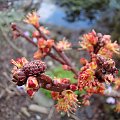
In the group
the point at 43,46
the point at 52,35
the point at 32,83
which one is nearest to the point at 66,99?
the point at 32,83

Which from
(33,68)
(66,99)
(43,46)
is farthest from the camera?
(43,46)

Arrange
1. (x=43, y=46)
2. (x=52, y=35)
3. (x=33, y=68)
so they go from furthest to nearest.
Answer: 1. (x=52, y=35)
2. (x=43, y=46)
3. (x=33, y=68)

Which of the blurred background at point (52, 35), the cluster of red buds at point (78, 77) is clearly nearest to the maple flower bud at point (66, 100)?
the cluster of red buds at point (78, 77)

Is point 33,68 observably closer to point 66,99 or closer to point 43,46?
point 66,99

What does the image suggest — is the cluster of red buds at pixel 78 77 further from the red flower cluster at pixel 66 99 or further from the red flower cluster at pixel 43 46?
the red flower cluster at pixel 43 46

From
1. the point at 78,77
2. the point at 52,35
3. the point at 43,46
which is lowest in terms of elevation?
the point at 78,77

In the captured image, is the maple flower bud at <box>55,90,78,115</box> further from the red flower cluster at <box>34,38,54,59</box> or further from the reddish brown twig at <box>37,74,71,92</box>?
the red flower cluster at <box>34,38,54,59</box>

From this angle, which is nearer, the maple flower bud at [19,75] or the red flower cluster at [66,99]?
the maple flower bud at [19,75]

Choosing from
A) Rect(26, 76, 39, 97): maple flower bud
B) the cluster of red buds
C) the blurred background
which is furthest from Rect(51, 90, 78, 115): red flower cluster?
the blurred background

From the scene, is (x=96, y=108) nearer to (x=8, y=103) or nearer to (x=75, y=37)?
(x=8, y=103)

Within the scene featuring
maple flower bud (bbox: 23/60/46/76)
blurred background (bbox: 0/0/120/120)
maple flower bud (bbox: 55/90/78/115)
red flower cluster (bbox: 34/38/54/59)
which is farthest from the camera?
blurred background (bbox: 0/0/120/120)
